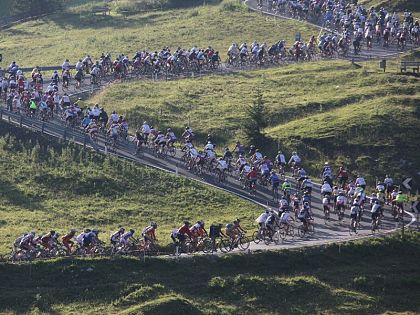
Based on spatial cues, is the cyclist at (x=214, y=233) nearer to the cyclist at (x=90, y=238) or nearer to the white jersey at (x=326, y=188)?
the cyclist at (x=90, y=238)

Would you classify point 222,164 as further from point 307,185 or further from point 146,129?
point 146,129

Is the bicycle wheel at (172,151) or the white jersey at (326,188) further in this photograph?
the bicycle wheel at (172,151)

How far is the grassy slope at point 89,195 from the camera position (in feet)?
194

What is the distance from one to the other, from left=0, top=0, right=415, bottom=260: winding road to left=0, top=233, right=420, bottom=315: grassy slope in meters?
1.80

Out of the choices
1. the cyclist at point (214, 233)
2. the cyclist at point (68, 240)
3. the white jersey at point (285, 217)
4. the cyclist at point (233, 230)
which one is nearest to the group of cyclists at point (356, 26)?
the white jersey at point (285, 217)

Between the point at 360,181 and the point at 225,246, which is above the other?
the point at 360,181

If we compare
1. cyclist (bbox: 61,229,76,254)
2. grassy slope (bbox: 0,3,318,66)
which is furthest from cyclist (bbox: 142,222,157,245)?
grassy slope (bbox: 0,3,318,66)

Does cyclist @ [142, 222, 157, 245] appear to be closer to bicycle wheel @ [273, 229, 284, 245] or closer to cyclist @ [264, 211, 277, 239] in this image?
cyclist @ [264, 211, 277, 239]

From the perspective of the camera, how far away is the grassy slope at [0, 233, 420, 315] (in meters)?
48.8

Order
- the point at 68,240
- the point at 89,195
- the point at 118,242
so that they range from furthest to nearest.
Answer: the point at 89,195, the point at 118,242, the point at 68,240

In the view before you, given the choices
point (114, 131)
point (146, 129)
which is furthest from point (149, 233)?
point (146, 129)

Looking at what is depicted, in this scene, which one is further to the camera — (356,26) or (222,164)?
(356,26)

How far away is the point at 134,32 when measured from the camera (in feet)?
364

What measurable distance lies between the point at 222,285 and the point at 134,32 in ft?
207
